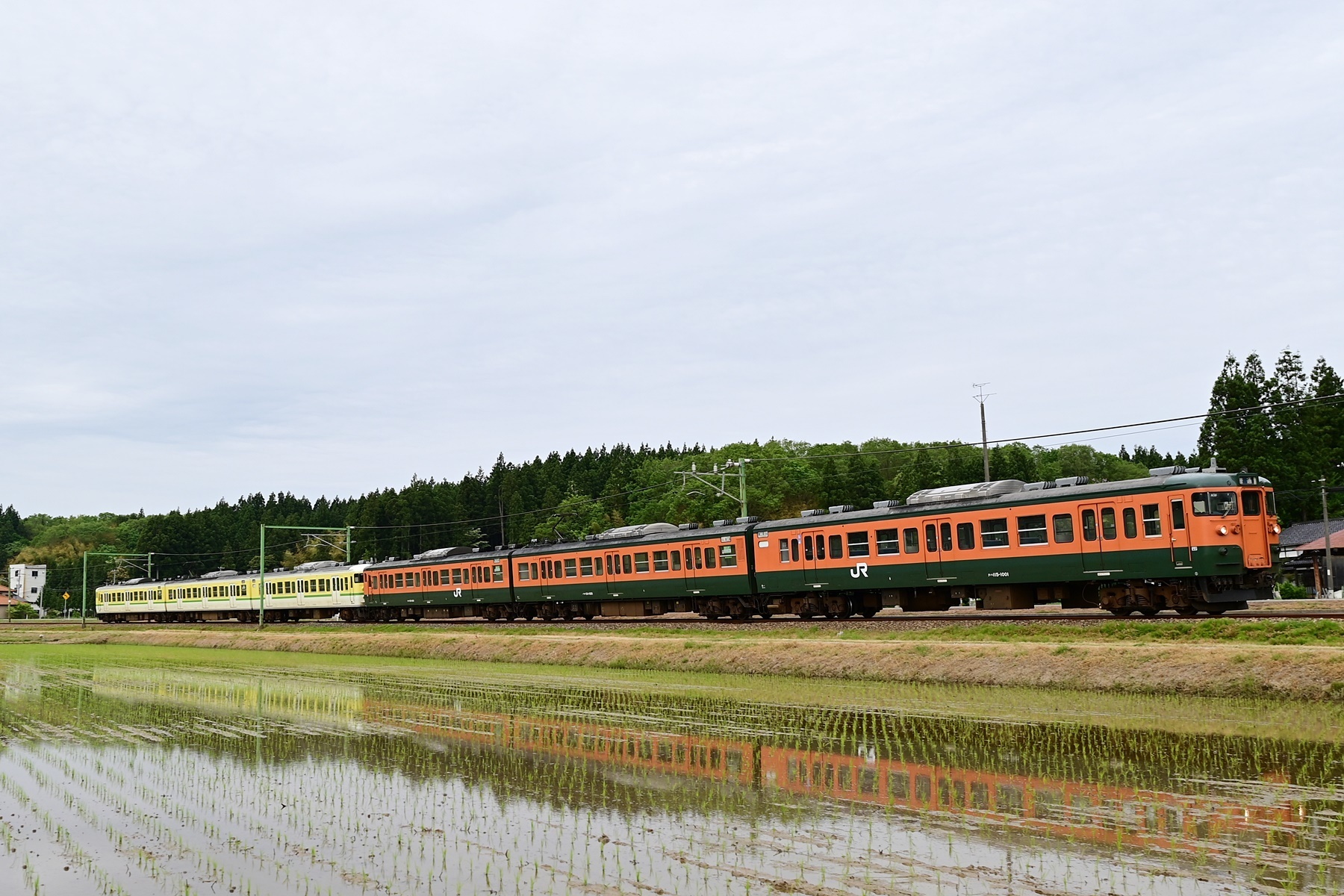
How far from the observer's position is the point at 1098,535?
92.6 feet

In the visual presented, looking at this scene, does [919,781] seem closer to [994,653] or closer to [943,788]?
[943,788]

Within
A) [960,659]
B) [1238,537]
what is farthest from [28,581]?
[1238,537]

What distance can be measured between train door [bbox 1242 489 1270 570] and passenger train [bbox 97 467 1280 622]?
A: 36mm

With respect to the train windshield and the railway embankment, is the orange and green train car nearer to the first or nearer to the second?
the train windshield

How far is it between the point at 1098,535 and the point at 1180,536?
2.05 m

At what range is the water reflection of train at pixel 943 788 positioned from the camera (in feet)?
33.6

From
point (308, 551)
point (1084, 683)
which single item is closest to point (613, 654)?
point (1084, 683)

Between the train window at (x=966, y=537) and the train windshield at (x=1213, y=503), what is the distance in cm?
608

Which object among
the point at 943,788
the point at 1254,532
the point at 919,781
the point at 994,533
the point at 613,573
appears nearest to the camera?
the point at 943,788

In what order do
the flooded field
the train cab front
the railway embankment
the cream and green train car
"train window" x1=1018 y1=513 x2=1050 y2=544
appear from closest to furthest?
the flooded field
the railway embankment
the train cab front
"train window" x1=1018 y1=513 x2=1050 y2=544
the cream and green train car

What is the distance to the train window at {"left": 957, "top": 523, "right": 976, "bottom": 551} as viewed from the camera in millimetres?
31141

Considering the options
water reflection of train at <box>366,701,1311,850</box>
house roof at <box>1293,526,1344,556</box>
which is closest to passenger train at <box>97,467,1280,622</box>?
water reflection of train at <box>366,701,1311,850</box>

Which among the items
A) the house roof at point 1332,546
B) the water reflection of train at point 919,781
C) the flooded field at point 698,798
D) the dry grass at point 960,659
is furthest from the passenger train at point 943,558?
the house roof at point 1332,546

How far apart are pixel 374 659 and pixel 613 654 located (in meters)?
12.9
